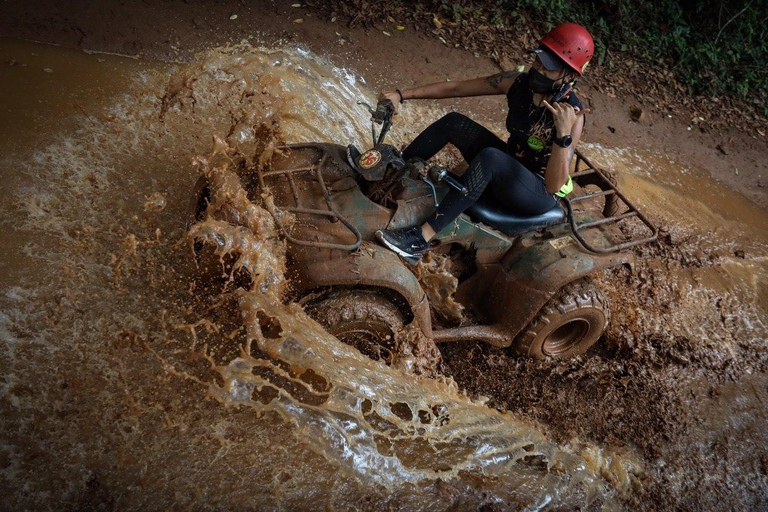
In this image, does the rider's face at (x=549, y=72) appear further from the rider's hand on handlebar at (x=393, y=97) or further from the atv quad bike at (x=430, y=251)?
the rider's hand on handlebar at (x=393, y=97)

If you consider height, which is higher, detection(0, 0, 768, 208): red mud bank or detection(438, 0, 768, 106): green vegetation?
detection(438, 0, 768, 106): green vegetation

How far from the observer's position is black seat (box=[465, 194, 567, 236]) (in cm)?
443

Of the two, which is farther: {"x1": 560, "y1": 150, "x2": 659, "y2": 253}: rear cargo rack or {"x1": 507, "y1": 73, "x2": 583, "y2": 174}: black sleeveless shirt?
{"x1": 560, "y1": 150, "x2": 659, "y2": 253}: rear cargo rack

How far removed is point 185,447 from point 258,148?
6.21ft

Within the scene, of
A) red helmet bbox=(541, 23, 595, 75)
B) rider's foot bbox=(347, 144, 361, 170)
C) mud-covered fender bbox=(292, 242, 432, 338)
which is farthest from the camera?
rider's foot bbox=(347, 144, 361, 170)

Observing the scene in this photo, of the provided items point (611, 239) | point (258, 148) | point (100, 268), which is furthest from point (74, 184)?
point (611, 239)

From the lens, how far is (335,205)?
402 cm

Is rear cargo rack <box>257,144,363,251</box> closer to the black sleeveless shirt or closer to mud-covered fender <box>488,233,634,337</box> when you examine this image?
mud-covered fender <box>488,233,634,337</box>

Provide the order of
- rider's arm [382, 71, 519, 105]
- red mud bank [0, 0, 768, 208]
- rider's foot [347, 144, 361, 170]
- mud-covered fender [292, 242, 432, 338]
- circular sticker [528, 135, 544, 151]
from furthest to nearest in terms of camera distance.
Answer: red mud bank [0, 0, 768, 208]
rider's arm [382, 71, 519, 105]
circular sticker [528, 135, 544, 151]
rider's foot [347, 144, 361, 170]
mud-covered fender [292, 242, 432, 338]

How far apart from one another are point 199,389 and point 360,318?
3.34ft

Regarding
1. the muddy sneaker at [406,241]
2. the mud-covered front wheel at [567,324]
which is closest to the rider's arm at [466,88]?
the muddy sneaker at [406,241]

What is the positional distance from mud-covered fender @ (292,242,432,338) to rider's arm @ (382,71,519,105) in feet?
4.67

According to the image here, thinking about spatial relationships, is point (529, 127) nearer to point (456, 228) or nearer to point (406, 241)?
point (456, 228)

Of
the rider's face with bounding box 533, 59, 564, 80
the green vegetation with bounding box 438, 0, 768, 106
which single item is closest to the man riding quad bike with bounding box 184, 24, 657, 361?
the rider's face with bounding box 533, 59, 564, 80
